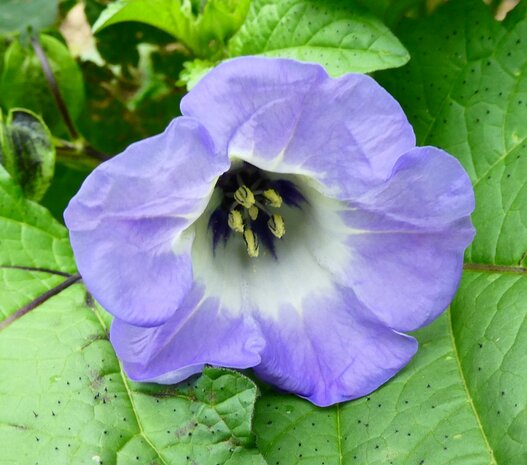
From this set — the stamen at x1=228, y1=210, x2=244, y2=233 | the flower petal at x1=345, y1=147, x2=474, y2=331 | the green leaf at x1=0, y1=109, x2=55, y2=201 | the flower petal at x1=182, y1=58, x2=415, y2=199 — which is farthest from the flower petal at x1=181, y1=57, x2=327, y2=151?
the green leaf at x1=0, y1=109, x2=55, y2=201

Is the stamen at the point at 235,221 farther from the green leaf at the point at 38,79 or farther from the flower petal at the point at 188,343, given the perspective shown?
the green leaf at the point at 38,79

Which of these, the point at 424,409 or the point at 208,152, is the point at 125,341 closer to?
the point at 208,152

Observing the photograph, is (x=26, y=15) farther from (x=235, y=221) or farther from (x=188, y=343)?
(x=188, y=343)

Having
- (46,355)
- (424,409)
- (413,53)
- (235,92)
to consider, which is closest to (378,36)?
(413,53)

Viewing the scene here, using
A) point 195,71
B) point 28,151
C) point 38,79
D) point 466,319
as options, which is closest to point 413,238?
point 466,319

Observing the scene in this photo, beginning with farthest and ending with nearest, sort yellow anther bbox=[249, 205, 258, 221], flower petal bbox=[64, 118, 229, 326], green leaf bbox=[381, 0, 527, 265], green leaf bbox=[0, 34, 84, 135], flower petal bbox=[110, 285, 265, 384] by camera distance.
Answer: green leaf bbox=[0, 34, 84, 135] → yellow anther bbox=[249, 205, 258, 221] → green leaf bbox=[381, 0, 527, 265] → flower petal bbox=[110, 285, 265, 384] → flower petal bbox=[64, 118, 229, 326]

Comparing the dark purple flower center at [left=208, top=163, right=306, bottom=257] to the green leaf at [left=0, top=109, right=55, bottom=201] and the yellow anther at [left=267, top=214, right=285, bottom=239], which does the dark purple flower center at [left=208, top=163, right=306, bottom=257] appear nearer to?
the yellow anther at [left=267, top=214, right=285, bottom=239]
